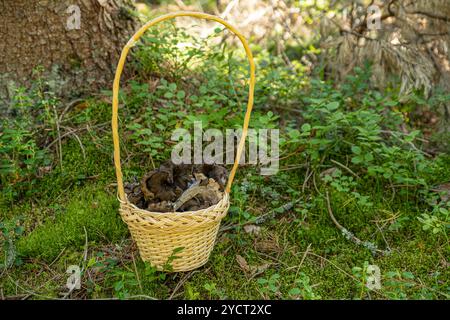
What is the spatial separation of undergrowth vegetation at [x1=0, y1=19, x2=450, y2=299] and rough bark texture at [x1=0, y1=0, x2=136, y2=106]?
137mm

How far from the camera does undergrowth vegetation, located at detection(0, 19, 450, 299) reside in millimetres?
2281

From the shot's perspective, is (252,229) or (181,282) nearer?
(181,282)

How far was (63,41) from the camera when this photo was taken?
10.4 feet

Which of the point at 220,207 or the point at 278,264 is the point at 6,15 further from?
the point at 278,264

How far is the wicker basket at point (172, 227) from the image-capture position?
1.99m

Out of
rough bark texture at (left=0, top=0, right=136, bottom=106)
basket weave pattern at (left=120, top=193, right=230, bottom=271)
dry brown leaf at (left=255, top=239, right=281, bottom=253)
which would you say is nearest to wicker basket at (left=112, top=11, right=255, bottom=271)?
basket weave pattern at (left=120, top=193, right=230, bottom=271)

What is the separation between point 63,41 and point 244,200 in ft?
5.69

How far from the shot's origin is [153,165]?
113 inches

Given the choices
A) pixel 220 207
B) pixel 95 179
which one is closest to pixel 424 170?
pixel 220 207

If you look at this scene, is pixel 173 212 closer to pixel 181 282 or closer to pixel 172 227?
pixel 172 227

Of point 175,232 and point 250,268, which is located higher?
point 175,232

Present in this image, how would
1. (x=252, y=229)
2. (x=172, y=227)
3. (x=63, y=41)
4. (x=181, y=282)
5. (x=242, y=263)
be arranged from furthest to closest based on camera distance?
(x=63, y=41) < (x=252, y=229) < (x=242, y=263) < (x=181, y=282) < (x=172, y=227)

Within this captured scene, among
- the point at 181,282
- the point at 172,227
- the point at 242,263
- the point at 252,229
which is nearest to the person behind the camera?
the point at 172,227

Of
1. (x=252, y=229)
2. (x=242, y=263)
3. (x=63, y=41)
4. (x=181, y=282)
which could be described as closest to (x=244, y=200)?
(x=252, y=229)
